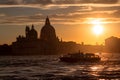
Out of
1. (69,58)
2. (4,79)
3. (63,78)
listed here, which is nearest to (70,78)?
(63,78)

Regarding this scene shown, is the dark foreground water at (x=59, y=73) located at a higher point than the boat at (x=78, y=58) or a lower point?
higher

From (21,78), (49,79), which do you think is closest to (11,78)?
(21,78)

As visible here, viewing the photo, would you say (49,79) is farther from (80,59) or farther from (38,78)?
(80,59)

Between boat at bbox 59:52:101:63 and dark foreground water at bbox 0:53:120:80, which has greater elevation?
dark foreground water at bbox 0:53:120:80

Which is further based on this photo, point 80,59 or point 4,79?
point 80,59

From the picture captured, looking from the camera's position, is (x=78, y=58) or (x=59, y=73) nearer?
(x=59, y=73)

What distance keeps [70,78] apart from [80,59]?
8174cm

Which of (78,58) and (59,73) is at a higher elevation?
(59,73)

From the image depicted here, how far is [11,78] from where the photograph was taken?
7400 cm

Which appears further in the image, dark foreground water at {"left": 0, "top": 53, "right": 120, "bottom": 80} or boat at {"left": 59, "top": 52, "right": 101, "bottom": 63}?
boat at {"left": 59, "top": 52, "right": 101, "bottom": 63}

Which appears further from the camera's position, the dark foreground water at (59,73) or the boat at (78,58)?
the boat at (78,58)

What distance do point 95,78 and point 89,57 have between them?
280 feet

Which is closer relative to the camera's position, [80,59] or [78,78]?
[78,78]

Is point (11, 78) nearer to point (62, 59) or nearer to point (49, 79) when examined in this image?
point (49, 79)
